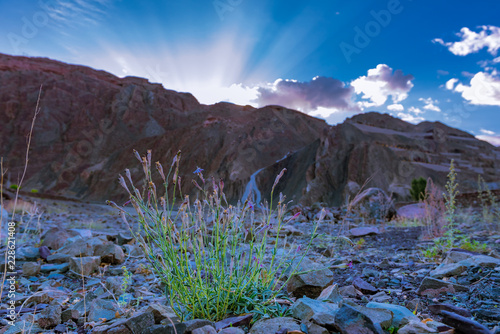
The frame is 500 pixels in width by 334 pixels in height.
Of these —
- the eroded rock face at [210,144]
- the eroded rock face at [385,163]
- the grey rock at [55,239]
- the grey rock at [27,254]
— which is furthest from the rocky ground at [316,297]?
the eroded rock face at [385,163]

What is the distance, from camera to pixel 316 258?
3.80 meters

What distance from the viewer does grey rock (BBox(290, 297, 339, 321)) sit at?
5.11 feet

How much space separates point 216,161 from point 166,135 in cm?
995

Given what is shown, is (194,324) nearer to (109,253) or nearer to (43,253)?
(109,253)

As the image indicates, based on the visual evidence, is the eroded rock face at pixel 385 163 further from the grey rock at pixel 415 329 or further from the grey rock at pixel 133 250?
the grey rock at pixel 415 329

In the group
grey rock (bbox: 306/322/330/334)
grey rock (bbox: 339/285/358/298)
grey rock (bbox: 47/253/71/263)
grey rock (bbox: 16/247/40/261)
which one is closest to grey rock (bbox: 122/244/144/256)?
grey rock (bbox: 47/253/71/263)

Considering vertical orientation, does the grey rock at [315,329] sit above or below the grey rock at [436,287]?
below

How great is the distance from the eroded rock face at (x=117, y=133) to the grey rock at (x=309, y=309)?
96.6 ft

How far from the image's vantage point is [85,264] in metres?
3.40

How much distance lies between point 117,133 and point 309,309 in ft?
168

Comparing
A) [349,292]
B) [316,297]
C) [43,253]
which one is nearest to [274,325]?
[316,297]

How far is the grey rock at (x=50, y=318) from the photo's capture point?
2039 millimetres

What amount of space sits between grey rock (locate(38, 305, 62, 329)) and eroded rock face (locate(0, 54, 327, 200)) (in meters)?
29.0

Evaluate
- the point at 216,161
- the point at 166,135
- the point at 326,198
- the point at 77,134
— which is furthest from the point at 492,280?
the point at 77,134
